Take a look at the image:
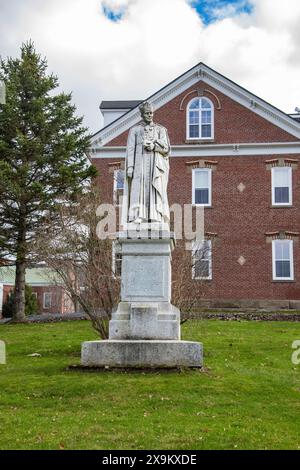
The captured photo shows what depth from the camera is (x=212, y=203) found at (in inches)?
1121

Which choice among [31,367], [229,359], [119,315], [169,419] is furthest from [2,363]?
[169,419]

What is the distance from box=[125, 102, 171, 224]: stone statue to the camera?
10.3 metres

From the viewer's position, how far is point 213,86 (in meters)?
29.0

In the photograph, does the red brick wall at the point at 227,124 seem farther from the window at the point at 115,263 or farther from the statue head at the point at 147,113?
the statue head at the point at 147,113

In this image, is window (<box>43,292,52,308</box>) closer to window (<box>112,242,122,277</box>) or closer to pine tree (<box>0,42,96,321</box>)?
pine tree (<box>0,42,96,321</box>)

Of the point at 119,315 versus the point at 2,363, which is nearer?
the point at 119,315

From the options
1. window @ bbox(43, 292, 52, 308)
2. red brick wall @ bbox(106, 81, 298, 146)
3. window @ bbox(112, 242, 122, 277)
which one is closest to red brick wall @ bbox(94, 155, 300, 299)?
red brick wall @ bbox(106, 81, 298, 146)

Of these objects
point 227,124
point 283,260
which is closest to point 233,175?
point 227,124

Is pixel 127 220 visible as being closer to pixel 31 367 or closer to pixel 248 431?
pixel 31 367

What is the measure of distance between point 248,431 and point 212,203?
22.8 m

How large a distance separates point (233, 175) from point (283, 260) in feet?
16.1

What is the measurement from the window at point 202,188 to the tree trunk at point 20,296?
9.62 meters

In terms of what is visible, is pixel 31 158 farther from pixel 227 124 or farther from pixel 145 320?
pixel 145 320

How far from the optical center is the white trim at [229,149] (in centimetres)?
2805
